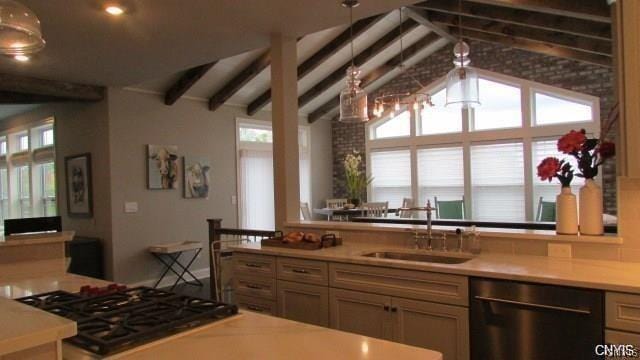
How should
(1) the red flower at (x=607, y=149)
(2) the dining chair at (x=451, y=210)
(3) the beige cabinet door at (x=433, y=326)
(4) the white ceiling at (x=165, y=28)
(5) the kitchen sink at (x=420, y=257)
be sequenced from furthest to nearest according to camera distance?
1. (2) the dining chair at (x=451, y=210)
2. (4) the white ceiling at (x=165, y=28)
3. (5) the kitchen sink at (x=420, y=257)
4. (1) the red flower at (x=607, y=149)
5. (3) the beige cabinet door at (x=433, y=326)

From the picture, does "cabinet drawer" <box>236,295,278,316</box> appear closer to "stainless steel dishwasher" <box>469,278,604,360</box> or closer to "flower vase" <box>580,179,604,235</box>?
"stainless steel dishwasher" <box>469,278,604,360</box>

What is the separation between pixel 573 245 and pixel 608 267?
278 mm

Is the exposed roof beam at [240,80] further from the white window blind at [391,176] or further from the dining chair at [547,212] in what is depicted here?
the dining chair at [547,212]

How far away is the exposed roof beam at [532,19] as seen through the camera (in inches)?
204

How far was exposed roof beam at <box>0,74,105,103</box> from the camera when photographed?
5062 millimetres

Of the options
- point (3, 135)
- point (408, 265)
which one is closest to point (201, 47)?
point (408, 265)

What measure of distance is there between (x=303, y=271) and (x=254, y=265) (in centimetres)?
48

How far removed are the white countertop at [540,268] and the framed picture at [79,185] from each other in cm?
448

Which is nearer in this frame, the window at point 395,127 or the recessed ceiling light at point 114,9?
the recessed ceiling light at point 114,9

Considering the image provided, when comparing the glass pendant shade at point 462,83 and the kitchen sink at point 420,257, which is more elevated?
the glass pendant shade at point 462,83

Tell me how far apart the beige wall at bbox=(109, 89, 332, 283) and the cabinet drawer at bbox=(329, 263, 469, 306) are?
415 centimetres

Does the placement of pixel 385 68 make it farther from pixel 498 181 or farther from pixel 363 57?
pixel 498 181

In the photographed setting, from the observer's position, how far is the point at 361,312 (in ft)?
8.52

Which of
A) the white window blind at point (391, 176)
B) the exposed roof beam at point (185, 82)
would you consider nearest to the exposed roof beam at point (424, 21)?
the white window blind at point (391, 176)
